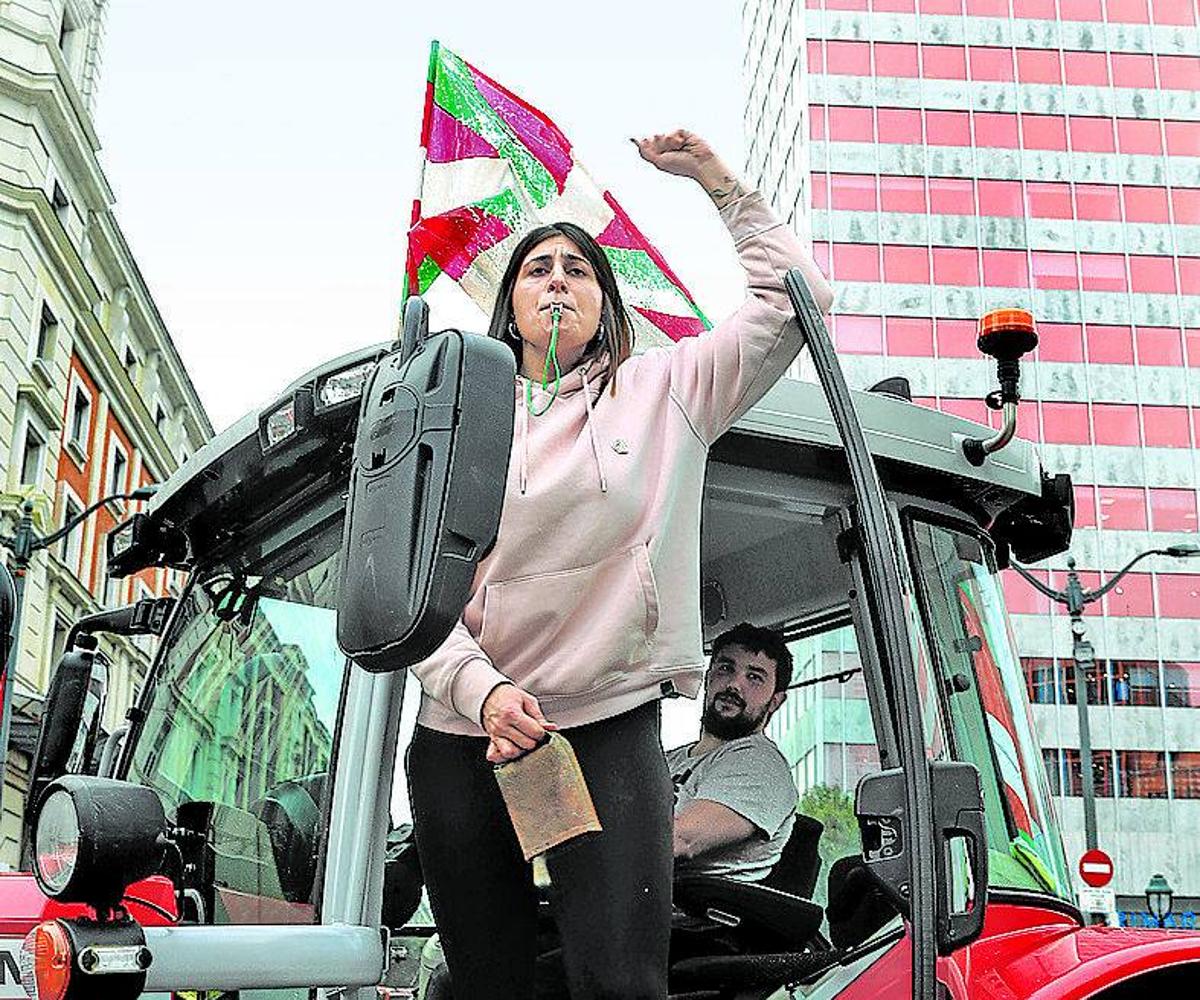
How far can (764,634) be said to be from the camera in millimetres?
3402

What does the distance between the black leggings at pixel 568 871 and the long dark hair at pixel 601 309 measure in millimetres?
657

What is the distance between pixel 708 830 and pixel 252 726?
0.97 metres

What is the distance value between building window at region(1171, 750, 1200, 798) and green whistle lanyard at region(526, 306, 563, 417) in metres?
43.4

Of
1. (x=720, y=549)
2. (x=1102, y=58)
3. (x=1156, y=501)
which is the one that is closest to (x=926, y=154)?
(x=1102, y=58)

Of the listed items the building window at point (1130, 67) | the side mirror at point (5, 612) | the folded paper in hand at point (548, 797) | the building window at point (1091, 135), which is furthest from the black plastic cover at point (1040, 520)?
the building window at point (1130, 67)

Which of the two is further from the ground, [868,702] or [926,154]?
[926,154]

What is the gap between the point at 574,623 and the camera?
244cm

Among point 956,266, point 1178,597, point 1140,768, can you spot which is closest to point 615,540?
point 1140,768

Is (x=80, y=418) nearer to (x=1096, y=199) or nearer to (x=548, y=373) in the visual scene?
(x=1096, y=199)

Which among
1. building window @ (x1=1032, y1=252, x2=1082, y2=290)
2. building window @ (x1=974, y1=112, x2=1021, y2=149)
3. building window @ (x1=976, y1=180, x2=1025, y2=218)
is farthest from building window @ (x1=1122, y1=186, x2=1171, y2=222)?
building window @ (x1=974, y1=112, x2=1021, y2=149)

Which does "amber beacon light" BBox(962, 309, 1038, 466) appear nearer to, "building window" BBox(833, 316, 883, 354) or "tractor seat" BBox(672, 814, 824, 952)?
"tractor seat" BBox(672, 814, 824, 952)

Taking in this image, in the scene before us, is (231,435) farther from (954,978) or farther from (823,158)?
(823,158)

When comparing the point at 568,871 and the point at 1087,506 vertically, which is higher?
the point at 1087,506

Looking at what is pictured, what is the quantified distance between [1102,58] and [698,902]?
51.2 meters
